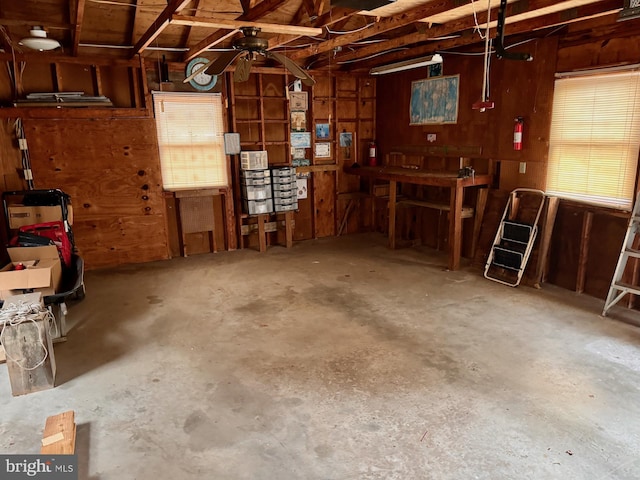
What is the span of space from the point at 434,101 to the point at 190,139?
3.60 metres

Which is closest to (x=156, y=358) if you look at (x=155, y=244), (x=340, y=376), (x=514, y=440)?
(x=340, y=376)

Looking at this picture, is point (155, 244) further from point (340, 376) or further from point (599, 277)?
point (599, 277)

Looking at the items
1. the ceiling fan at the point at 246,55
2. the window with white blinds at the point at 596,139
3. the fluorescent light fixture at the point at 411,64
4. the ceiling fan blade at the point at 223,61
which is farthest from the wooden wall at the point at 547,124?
the ceiling fan blade at the point at 223,61

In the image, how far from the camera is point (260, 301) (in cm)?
486

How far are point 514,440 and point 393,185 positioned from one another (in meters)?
4.36

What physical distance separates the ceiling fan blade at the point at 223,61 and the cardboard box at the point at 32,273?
7.46 feet

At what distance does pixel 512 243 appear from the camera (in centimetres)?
540

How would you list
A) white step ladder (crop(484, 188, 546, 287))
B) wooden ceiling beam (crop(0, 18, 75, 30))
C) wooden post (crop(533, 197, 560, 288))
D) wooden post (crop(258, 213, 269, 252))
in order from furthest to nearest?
wooden post (crop(258, 213, 269, 252)) < white step ladder (crop(484, 188, 546, 287)) < wooden post (crop(533, 197, 560, 288)) < wooden ceiling beam (crop(0, 18, 75, 30))

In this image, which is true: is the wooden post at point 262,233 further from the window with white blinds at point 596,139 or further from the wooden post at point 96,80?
the window with white blinds at point 596,139

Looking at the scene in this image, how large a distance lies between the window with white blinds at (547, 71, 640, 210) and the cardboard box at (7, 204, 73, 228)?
5554mm

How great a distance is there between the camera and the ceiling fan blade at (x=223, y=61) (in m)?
3.91

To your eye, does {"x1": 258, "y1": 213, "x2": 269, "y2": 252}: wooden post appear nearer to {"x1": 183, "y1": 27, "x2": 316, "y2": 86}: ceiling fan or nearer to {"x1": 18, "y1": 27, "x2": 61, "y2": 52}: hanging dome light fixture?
{"x1": 183, "y1": 27, "x2": 316, "y2": 86}: ceiling fan

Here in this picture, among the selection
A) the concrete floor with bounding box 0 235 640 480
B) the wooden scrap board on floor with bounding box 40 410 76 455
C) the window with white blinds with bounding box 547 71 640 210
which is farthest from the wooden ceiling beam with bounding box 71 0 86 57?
the window with white blinds with bounding box 547 71 640 210

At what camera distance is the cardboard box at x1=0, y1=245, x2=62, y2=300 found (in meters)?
3.70
